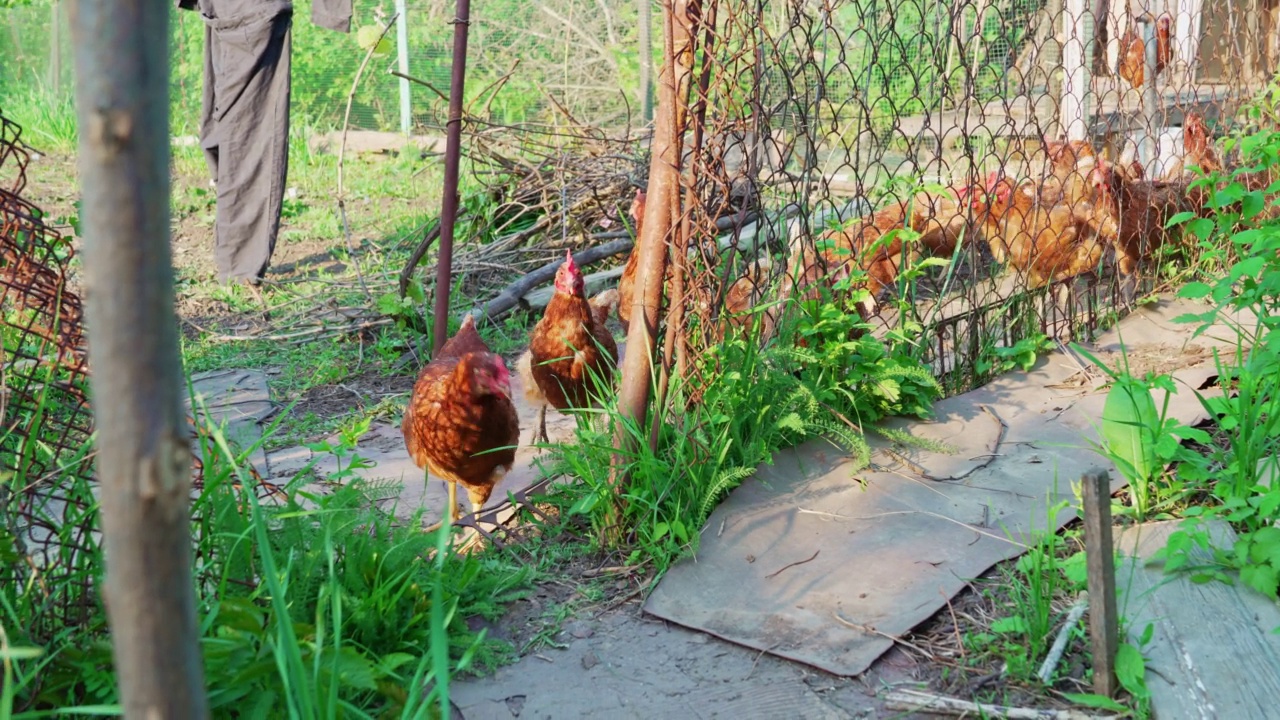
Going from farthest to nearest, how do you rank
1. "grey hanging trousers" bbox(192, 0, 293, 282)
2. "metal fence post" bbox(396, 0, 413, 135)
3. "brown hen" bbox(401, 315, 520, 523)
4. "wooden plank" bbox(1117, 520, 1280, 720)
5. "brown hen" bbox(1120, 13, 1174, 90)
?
"metal fence post" bbox(396, 0, 413, 135), "grey hanging trousers" bbox(192, 0, 293, 282), "brown hen" bbox(1120, 13, 1174, 90), "brown hen" bbox(401, 315, 520, 523), "wooden plank" bbox(1117, 520, 1280, 720)

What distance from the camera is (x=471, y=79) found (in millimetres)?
13031

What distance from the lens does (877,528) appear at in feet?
9.67

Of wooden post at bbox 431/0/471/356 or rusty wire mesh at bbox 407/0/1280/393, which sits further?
wooden post at bbox 431/0/471/356

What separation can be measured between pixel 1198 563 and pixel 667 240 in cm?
165

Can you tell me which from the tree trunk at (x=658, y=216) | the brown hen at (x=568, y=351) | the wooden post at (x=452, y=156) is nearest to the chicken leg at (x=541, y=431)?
the brown hen at (x=568, y=351)

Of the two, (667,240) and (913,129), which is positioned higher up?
(913,129)

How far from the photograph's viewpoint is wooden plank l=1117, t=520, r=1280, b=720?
6.81 feet

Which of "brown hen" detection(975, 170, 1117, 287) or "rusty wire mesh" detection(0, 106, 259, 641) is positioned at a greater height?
"brown hen" detection(975, 170, 1117, 287)

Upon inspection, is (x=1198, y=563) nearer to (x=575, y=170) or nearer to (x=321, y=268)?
(x=575, y=170)

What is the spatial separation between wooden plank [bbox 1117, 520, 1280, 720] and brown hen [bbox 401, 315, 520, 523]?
1.94m

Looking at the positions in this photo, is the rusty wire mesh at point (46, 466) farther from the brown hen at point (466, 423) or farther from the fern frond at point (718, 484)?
the fern frond at point (718, 484)

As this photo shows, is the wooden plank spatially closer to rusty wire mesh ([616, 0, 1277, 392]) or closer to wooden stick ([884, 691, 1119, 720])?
wooden stick ([884, 691, 1119, 720])

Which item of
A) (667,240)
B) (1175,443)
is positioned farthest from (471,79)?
(1175,443)

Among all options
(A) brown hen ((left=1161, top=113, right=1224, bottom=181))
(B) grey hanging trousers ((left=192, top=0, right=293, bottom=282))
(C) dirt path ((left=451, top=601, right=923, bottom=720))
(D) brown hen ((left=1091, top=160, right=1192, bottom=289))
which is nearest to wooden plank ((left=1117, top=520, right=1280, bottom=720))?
(C) dirt path ((left=451, top=601, right=923, bottom=720))
